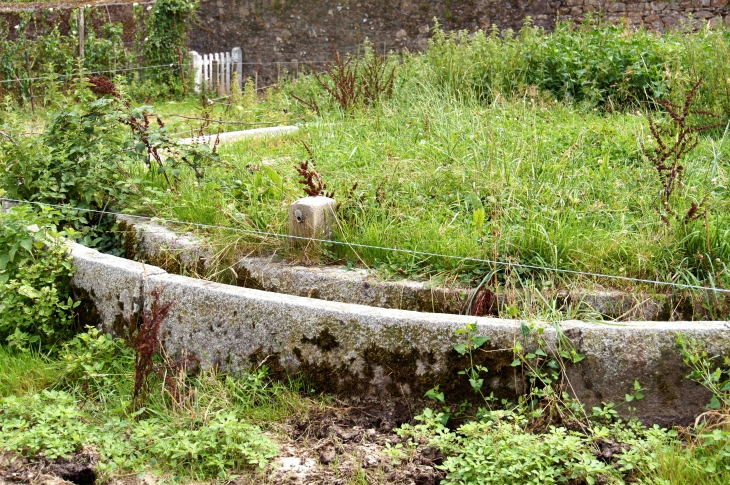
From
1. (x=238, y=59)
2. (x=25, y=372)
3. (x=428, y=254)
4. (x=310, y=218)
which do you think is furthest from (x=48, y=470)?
(x=238, y=59)

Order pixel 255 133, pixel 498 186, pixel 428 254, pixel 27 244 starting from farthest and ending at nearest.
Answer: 1. pixel 255 133
2. pixel 498 186
3. pixel 27 244
4. pixel 428 254

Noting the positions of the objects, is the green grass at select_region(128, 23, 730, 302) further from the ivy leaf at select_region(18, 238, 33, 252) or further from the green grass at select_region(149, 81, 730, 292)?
the ivy leaf at select_region(18, 238, 33, 252)

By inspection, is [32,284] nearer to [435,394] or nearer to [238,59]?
[435,394]

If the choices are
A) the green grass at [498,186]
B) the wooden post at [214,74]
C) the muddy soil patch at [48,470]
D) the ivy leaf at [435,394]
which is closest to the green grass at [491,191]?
the green grass at [498,186]

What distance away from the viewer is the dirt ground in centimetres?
292

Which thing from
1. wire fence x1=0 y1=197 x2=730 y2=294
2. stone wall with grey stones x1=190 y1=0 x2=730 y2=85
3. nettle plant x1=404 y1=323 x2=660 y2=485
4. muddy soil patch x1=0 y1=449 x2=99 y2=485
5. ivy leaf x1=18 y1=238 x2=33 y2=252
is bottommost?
muddy soil patch x1=0 y1=449 x2=99 y2=485

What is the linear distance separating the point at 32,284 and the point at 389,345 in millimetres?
2025

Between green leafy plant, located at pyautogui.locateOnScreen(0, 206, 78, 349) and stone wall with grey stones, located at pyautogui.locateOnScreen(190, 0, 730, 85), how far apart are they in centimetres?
914

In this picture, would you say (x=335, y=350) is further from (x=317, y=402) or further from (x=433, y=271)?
(x=433, y=271)

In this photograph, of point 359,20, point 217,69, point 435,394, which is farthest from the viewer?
point 217,69

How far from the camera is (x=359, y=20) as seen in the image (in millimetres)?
12961

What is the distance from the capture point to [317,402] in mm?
3354

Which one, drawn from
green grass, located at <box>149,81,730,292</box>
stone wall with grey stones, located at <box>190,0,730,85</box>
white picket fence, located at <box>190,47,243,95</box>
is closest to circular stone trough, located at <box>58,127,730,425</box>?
green grass, located at <box>149,81,730,292</box>

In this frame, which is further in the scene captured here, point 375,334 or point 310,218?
point 310,218
